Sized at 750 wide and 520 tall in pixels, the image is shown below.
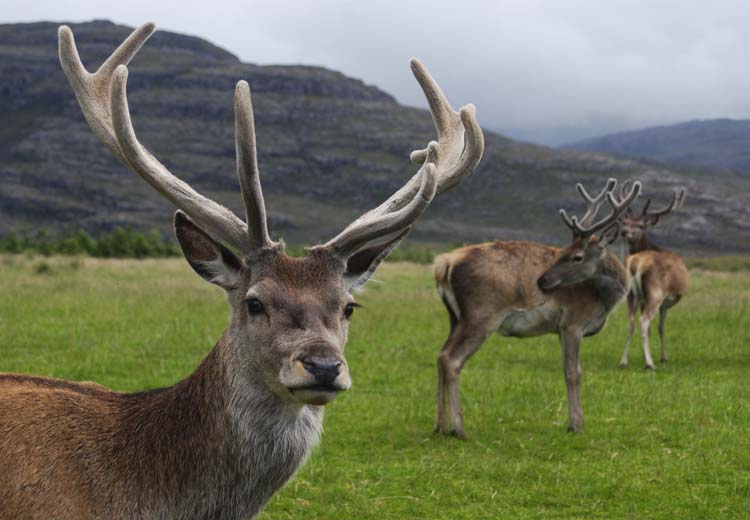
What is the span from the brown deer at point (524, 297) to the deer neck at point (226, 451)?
4758 millimetres

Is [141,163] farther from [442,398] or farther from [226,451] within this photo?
[442,398]

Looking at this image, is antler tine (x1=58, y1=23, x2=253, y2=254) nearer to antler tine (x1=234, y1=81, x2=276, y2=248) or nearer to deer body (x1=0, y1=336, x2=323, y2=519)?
antler tine (x1=234, y1=81, x2=276, y2=248)

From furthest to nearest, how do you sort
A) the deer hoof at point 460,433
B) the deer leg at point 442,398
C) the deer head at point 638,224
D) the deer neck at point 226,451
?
1. the deer head at point 638,224
2. the deer leg at point 442,398
3. the deer hoof at point 460,433
4. the deer neck at point 226,451

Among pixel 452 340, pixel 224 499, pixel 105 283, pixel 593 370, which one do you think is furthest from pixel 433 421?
pixel 105 283

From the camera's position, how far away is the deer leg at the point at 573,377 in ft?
29.4

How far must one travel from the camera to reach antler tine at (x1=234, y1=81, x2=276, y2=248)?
4.01 m

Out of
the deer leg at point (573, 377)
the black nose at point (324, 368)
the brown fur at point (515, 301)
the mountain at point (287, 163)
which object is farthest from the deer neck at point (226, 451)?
the mountain at point (287, 163)

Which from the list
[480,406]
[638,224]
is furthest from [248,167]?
[638,224]

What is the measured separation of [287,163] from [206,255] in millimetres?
136296

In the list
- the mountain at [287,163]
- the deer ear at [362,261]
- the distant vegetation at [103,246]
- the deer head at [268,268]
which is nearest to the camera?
the deer head at [268,268]

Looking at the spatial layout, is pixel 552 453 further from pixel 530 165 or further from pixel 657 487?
pixel 530 165

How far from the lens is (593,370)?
12.5 m

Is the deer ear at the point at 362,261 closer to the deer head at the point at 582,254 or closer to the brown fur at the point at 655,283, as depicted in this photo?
the deer head at the point at 582,254

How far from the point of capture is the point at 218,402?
4.12 m
